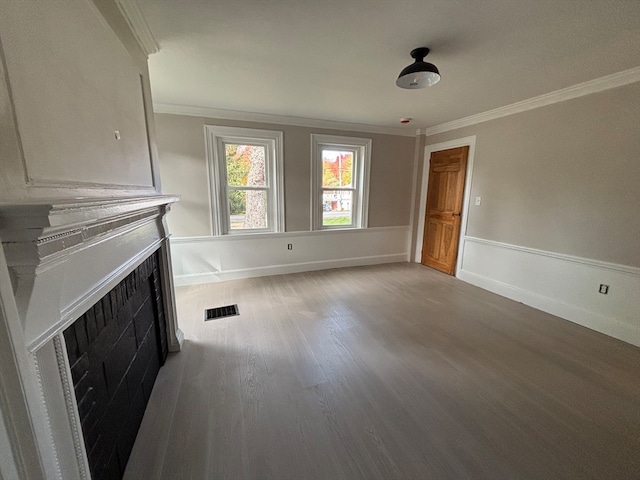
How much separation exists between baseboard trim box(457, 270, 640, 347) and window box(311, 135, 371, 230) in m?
2.04

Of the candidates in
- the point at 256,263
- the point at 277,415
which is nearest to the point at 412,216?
the point at 256,263

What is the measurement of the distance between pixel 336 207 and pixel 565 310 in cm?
313

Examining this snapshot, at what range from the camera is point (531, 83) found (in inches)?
94.8

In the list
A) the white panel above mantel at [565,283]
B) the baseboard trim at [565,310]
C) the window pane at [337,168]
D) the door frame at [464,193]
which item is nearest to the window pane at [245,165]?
the window pane at [337,168]

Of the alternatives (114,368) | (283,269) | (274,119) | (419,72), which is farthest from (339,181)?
(114,368)

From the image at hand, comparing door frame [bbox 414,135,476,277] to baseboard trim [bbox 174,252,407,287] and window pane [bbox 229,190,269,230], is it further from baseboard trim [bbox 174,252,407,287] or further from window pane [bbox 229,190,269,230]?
window pane [bbox 229,190,269,230]

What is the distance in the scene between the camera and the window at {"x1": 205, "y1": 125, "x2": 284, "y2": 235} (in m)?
3.44

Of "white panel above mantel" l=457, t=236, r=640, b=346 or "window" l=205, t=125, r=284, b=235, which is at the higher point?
"window" l=205, t=125, r=284, b=235

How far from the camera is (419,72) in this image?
6.05 feet

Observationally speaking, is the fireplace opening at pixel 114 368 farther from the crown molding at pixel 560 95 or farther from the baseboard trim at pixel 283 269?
the crown molding at pixel 560 95

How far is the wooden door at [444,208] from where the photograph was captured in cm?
383

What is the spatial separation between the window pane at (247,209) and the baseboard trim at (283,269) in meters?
0.68

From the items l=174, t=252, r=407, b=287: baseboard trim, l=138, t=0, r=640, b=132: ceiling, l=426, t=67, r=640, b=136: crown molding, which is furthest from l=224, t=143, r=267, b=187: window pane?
l=426, t=67, r=640, b=136: crown molding

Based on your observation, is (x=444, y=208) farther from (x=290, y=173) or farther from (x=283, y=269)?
(x=283, y=269)
